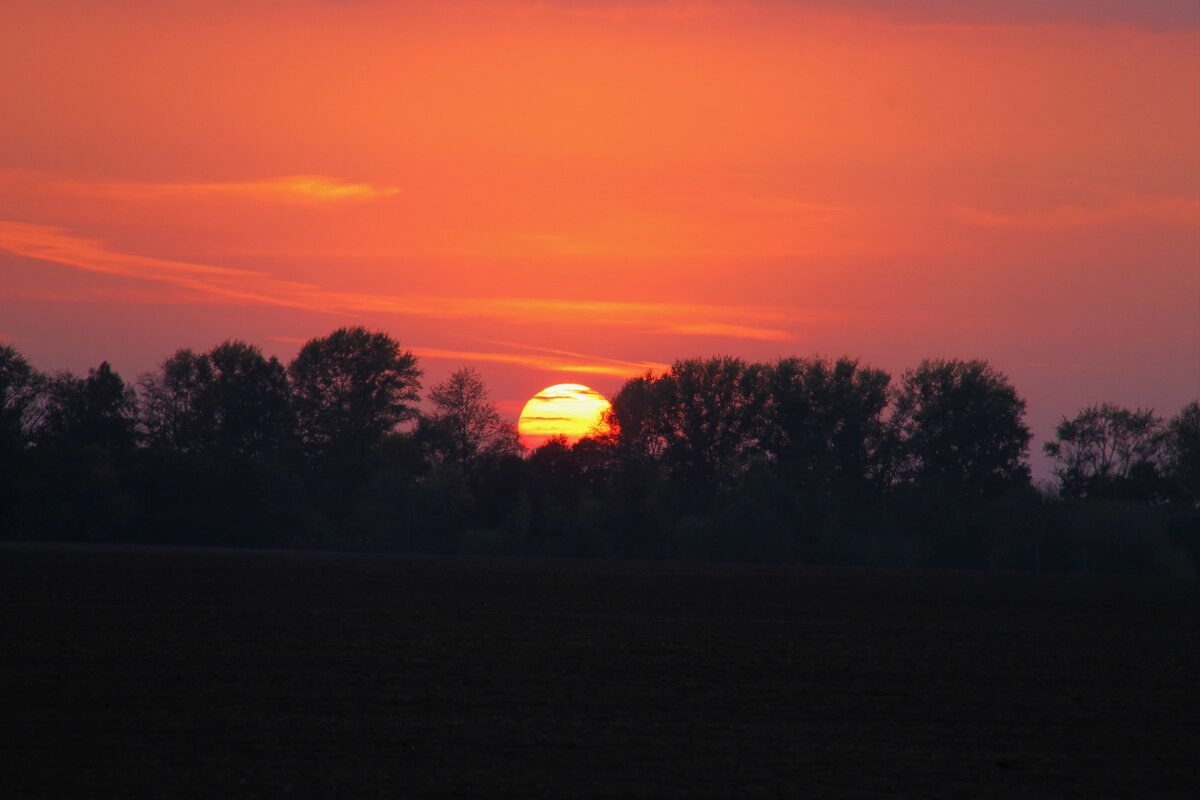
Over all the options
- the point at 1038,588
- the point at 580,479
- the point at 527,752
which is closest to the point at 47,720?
the point at 527,752

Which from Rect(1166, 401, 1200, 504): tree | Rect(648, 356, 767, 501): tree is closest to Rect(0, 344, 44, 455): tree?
Rect(648, 356, 767, 501): tree

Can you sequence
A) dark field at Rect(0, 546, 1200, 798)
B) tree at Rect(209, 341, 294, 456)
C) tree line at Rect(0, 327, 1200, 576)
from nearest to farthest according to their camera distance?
dark field at Rect(0, 546, 1200, 798)
tree line at Rect(0, 327, 1200, 576)
tree at Rect(209, 341, 294, 456)

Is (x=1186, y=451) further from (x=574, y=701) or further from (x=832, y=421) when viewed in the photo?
(x=574, y=701)

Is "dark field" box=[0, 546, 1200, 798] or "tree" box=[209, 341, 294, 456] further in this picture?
"tree" box=[209, 341, 294, 456]

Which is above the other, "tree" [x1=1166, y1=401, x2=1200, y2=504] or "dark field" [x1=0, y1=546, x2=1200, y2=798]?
"tree" [x1=1166, y1=401, x2=1200, y2=504]

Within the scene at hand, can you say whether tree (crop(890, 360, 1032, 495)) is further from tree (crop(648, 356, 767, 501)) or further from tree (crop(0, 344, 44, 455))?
tree (crop(0, 344, 44, 455))

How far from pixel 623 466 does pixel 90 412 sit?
40.6 meters

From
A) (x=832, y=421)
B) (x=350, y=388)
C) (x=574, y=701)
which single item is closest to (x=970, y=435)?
(x=832, y=421)

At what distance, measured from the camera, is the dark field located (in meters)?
11.6

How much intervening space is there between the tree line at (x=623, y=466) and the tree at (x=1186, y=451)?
0.53 ft

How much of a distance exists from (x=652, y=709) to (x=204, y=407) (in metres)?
103

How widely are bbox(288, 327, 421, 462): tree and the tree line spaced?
0.16 meters

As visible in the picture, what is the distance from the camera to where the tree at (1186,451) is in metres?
104

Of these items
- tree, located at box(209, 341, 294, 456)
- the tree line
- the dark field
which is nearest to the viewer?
the dark field
